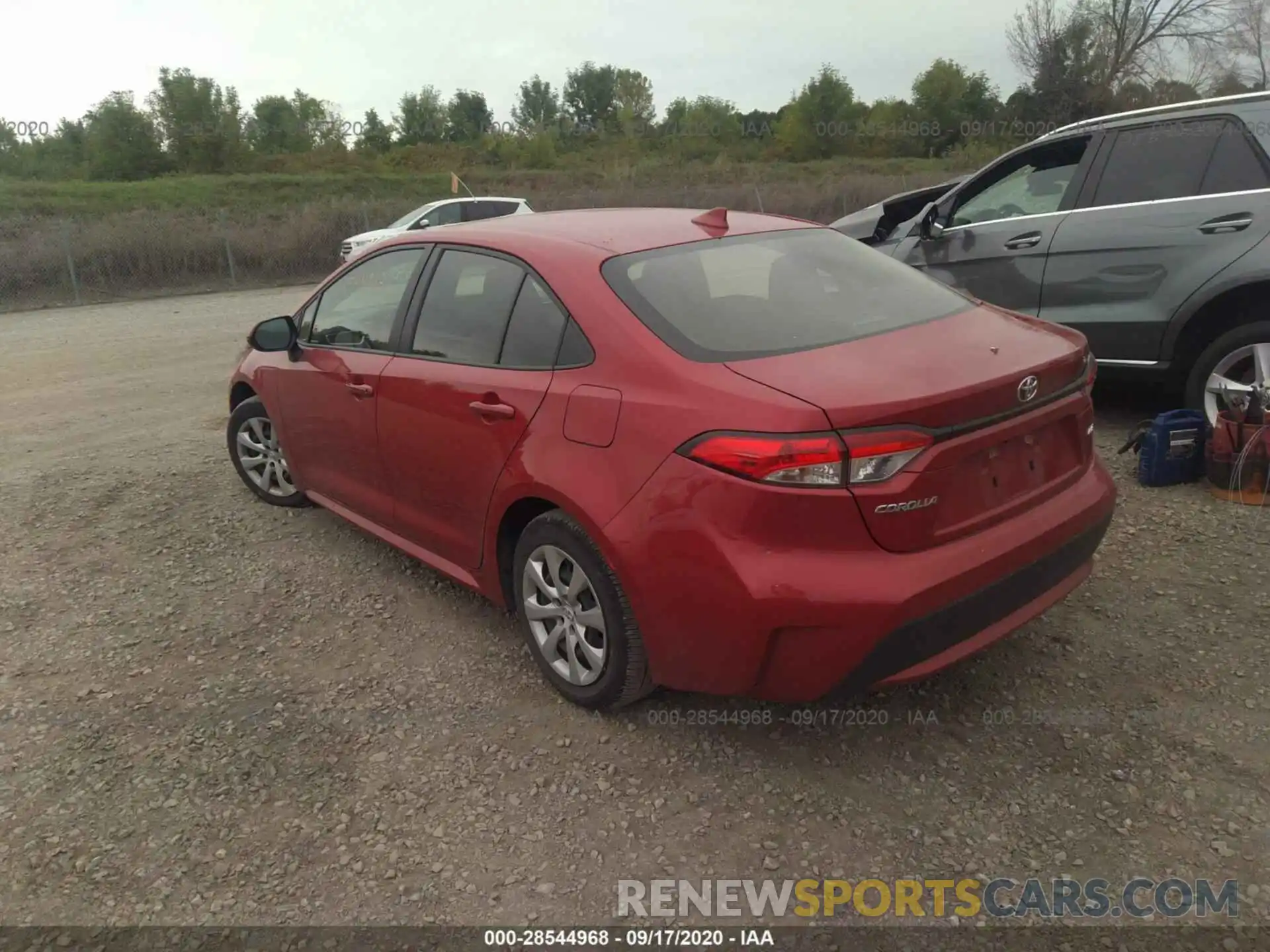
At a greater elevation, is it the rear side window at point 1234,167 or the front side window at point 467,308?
the rear side window at point 1234,167

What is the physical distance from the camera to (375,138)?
1914 inches

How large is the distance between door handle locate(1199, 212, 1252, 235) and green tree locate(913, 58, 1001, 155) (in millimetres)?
43055

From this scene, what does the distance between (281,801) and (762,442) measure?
179cm

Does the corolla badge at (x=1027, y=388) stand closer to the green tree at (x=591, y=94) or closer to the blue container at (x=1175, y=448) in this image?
the blue container at (x=1175, y=448)

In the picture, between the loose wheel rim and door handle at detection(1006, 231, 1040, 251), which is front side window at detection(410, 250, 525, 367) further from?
door handle at detection(1006, 231, 1040, 251)

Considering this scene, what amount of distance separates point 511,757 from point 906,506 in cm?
147

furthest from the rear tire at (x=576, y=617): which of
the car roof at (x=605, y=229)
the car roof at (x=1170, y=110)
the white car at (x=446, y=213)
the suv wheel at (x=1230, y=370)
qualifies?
the white car at (x=446, y=213)

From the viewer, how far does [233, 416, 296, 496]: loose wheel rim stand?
16.3 ft

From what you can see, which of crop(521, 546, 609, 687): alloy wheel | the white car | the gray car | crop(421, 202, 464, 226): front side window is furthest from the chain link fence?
crop(521, 546, 609, 687): alloy wheel

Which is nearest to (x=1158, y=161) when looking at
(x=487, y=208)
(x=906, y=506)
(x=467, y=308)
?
(x=906, y=506)

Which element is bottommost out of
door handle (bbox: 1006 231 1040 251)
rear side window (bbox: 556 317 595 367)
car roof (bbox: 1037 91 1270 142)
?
rear side window (bbox: 556 317 595 367)

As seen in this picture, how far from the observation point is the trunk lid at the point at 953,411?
7.84 feet

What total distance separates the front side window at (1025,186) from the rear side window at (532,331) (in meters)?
3.85

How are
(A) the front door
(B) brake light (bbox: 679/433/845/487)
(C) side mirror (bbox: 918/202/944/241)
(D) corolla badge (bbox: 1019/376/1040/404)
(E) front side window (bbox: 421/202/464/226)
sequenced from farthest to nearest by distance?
(E) front side window (bbox: 421/202/464/226) → (C) side mirror (bbox: 918/202/944/241) → (A) the front door → (D) corolla badge (bbox: 1019/376/1040/404) → (B) brake light (bbox: 679/433/845/487)
